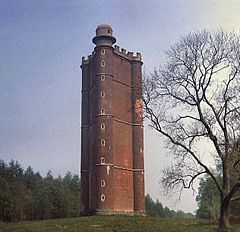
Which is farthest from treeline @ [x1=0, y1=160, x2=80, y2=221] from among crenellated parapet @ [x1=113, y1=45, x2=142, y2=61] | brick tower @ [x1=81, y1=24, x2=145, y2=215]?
crenellated parapet @ [x1=113, y1=45, x2=142, y2=61]

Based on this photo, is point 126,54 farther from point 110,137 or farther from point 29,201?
point 29,201

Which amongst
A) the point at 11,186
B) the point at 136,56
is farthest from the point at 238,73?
the point at 11,186

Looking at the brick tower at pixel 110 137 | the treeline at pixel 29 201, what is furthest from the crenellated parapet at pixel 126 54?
the treeline at pixel 29 201

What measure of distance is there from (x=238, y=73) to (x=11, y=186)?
44132 millimetres

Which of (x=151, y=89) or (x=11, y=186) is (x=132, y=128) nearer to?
(x=11, y=186)

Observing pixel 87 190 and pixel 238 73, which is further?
pixel 87 190

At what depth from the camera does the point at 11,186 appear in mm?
58469

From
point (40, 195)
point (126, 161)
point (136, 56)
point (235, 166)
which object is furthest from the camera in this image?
point (40, 195)

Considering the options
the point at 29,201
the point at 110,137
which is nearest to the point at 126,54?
the point at 110,137

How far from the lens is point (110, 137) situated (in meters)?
48.1

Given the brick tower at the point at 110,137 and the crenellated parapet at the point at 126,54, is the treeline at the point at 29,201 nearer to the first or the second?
the brick tower at the point at 110,137

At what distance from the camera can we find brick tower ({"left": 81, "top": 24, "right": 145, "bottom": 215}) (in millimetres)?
46844

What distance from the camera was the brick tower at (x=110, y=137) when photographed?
46.8 metres

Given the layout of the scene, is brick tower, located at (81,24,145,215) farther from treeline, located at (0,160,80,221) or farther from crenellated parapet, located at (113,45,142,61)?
treeline, located at (0,160,80,221)
